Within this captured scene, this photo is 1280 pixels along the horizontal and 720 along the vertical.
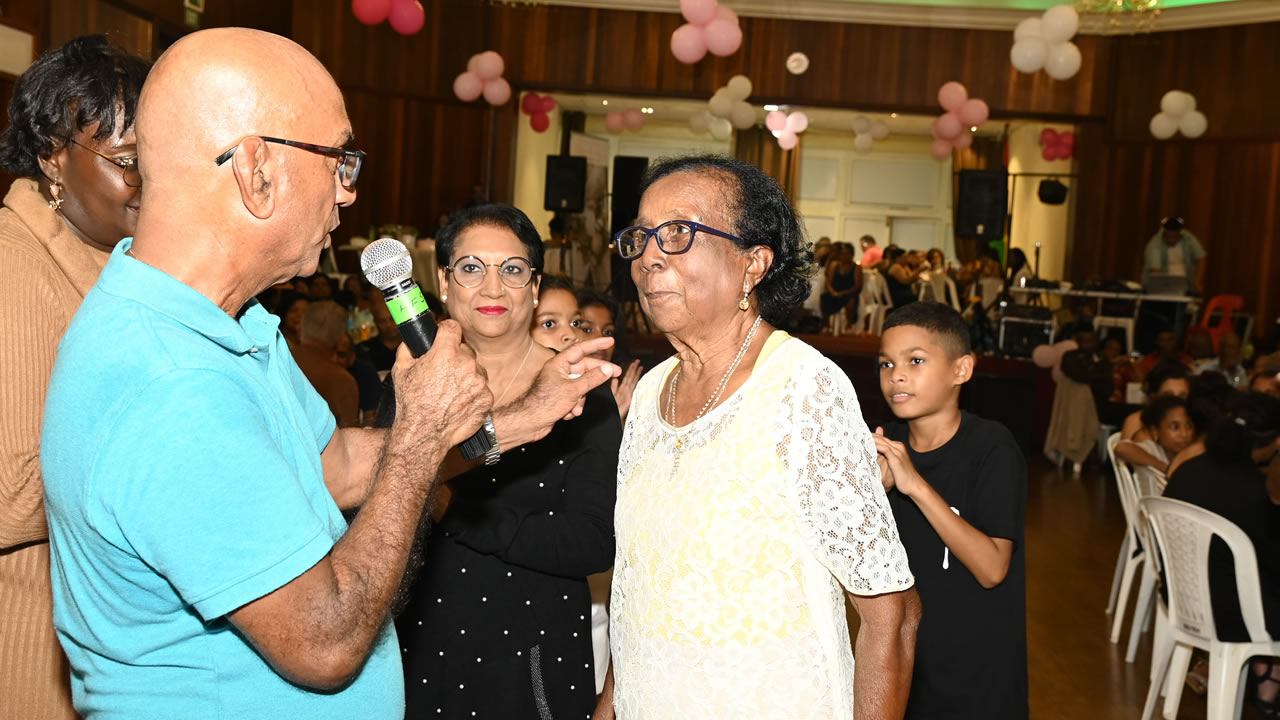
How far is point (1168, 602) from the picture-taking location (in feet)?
13.9

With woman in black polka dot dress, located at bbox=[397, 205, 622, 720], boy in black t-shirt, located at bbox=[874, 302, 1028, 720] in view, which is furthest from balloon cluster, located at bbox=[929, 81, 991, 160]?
woman in black polka dot dress, located at bbox=[397, 205, 622, 720]

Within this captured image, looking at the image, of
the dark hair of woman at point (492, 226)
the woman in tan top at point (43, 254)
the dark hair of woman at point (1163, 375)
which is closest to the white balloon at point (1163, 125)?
the dark hair of woman at point (1163, 375)

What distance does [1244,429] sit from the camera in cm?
413

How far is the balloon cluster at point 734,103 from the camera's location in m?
13.9

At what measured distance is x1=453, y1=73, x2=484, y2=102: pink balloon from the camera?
45.3 ft

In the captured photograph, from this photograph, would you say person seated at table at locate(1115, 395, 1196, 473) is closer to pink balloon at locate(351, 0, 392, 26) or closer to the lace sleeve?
the lace sleeve

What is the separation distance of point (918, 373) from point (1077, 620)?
3537 mm

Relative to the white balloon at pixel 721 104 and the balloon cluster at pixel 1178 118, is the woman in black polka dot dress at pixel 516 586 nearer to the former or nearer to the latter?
the white balloon at pixel 721 104

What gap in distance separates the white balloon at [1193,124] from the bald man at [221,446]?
579 inches

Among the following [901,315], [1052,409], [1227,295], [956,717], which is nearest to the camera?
[956,717]

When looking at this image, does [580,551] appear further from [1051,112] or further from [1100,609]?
[1051,112]

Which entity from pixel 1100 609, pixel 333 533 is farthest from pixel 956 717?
pixel 1100 609

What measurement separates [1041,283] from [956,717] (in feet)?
38.4

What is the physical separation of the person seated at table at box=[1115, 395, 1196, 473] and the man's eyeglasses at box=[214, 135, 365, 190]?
15.2ft
